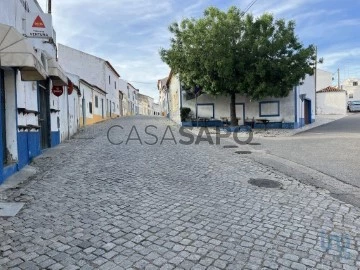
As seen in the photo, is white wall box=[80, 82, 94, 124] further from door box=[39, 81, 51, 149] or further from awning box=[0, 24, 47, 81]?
awning box=[0, 24, 47, 81]

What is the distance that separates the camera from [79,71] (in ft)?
113

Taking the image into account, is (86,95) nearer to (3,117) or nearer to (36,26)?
(36,26)

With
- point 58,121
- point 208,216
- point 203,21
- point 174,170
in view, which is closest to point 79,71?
point 203,21

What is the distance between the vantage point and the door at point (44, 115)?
11.4m

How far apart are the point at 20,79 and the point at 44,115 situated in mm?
3431

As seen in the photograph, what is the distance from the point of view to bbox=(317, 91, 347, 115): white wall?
3866cm

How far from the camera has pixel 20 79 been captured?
338 inches

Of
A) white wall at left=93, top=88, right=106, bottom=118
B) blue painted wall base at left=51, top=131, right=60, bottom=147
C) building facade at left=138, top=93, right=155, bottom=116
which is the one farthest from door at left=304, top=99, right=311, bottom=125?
building facade at left=138, top=93, right=155, bottom=116

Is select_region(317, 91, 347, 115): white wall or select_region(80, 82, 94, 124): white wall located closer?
select_region(80, 82, 94, 124): white wall

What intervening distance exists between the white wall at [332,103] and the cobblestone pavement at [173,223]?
35.5 meters

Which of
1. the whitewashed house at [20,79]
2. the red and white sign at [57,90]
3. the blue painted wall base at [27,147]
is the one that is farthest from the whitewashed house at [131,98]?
the whitewashed house at [20,79]

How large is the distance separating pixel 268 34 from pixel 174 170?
43.0 feet

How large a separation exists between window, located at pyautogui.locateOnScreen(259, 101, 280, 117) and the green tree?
→ 2975 millimetres

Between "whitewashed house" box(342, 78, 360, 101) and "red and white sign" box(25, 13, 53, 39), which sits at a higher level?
"whitewashed house" box(342, 78, 360, 101)
